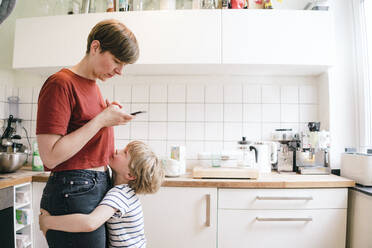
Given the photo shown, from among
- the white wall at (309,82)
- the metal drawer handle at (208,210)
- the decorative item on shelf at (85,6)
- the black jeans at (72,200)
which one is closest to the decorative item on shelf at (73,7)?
the decorative item on shelf at (85,6)

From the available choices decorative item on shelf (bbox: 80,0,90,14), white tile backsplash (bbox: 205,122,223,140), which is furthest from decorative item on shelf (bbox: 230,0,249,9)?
decorative item on shelf (bbox: 80,0,90,14)

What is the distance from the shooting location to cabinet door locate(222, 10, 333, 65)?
1853 mm

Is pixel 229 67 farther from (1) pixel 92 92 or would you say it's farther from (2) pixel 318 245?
(2) pixel 318 245

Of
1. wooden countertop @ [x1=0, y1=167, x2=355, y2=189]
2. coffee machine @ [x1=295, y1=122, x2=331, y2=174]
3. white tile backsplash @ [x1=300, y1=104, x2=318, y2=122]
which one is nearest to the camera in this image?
wooden countertop @ [x1=0, y1=167, x2=355, y2=189]

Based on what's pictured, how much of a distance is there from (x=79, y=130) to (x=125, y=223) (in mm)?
398

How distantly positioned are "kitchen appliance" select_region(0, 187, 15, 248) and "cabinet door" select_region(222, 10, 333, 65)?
65.7 inches

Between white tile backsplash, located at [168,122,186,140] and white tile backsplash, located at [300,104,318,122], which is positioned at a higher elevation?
white tile backsplash, located at [300,104,318,122]

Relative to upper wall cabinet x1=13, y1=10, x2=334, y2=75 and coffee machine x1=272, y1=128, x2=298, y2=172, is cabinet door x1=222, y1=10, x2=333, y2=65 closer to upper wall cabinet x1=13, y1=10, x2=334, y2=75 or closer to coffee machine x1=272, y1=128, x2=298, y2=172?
upper wall cabinet x1=13, y1=10, x2=334, y2=75

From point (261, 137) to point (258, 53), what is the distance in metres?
0.72

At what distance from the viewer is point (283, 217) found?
1.68 metres

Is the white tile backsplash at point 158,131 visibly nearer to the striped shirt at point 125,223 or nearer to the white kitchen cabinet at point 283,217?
the white kitchen cabinet at point 283,217

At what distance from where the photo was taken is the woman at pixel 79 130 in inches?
32.7

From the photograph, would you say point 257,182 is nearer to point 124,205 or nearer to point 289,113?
point 289,113

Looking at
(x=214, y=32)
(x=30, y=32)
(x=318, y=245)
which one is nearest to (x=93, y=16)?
(x=30, y=32)
